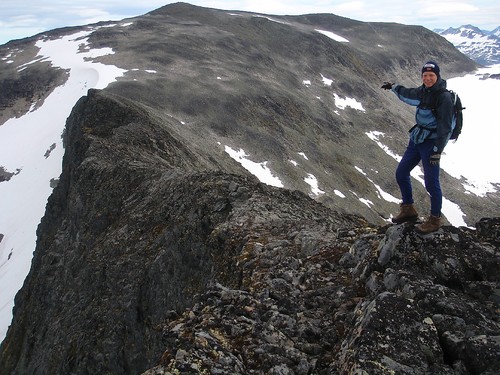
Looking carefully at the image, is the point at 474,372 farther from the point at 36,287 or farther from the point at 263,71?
the point at 263,71

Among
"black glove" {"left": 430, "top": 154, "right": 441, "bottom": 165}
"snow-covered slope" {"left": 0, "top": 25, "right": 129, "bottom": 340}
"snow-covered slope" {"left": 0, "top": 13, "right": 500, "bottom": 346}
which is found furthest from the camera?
"snow-covered slope" {"left": 0, "top": 13, "right": 500, "bottom": 346}

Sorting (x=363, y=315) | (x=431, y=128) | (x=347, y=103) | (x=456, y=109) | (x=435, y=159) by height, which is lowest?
(x=347, y=103)

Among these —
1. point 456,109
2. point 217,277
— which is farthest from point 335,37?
point 456,109

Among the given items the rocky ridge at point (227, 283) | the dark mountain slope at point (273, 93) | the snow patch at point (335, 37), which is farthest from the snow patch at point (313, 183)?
the snow patch at point (335, 37)

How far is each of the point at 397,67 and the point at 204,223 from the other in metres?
158

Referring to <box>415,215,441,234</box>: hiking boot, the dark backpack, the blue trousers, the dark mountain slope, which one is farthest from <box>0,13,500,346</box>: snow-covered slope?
the dark backpack

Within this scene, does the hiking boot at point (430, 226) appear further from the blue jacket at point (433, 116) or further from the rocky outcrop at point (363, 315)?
the blue jacket at point (433, 116)

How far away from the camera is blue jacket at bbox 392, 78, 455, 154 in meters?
10.1

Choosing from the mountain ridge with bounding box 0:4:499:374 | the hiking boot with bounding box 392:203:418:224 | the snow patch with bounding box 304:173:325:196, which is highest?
the hiking boot with bounding box 392:203:418:224

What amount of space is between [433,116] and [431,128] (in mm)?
299

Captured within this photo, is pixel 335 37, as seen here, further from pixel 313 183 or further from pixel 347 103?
pixel 313 183

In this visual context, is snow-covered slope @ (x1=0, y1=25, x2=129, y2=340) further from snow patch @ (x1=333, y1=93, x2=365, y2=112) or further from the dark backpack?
snow patch @ (x1=333, y1=93, x2=365, y2=112)

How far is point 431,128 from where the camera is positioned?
10578 mm

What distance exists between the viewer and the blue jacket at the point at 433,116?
10.1 meters
